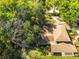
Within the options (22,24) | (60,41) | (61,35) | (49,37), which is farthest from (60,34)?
(22,24)

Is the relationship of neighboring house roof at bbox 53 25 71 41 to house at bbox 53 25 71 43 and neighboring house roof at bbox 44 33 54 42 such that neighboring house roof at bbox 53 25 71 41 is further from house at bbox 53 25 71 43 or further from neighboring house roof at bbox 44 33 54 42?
neighboring house roof at bbox 44 33 54 42

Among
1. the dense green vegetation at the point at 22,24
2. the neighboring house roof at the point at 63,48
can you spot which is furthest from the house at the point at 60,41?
the dense green vegetation at the point at 22,24

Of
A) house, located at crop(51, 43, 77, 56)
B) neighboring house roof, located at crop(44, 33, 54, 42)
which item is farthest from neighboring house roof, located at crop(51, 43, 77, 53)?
neighboring house roof, located at crop(44, 33, 54, 42)

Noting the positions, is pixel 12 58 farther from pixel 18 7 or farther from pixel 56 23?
pixel 56 23

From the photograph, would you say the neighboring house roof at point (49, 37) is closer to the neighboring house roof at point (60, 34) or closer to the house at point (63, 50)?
the neighboring house roof at point (60, 34)

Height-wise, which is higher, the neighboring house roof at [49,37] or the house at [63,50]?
the neighboring house roof at [49,37]

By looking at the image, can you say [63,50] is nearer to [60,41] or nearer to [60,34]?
[60,41]

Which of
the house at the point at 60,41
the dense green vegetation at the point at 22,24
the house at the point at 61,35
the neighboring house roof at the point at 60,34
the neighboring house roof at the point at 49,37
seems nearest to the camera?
the dense green vegetation at the point at 22,24
